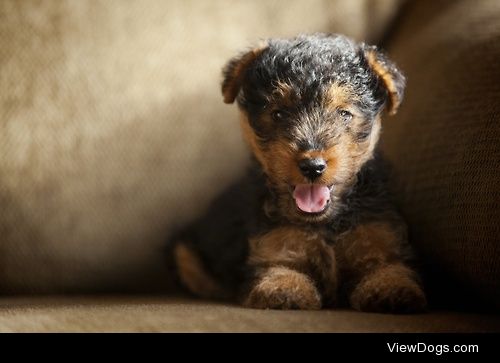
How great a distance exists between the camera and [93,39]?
9.86 feet

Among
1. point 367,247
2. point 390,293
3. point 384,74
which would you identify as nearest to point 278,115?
point 384,74

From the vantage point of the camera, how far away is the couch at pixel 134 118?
9.16 feet

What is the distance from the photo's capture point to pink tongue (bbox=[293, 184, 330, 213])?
2.25 metres

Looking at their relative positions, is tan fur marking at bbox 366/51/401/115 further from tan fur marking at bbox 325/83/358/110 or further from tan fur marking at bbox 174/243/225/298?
tan fur marking at bbox 174/243/225/298

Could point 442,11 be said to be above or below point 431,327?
above

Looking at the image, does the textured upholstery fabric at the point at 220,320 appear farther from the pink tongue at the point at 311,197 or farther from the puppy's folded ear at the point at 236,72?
the puppy's folded ear at the point at 236,72

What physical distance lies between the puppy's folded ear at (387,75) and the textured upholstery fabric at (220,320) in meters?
0.78

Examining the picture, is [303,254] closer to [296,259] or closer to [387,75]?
[296,259]

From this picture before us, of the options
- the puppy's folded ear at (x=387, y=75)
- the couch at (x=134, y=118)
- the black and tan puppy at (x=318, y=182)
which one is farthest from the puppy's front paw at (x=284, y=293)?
the puppy's folded ear at (x=387, y=75)

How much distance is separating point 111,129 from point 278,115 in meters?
1.00

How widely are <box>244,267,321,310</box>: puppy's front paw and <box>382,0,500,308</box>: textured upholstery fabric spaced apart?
47cm
